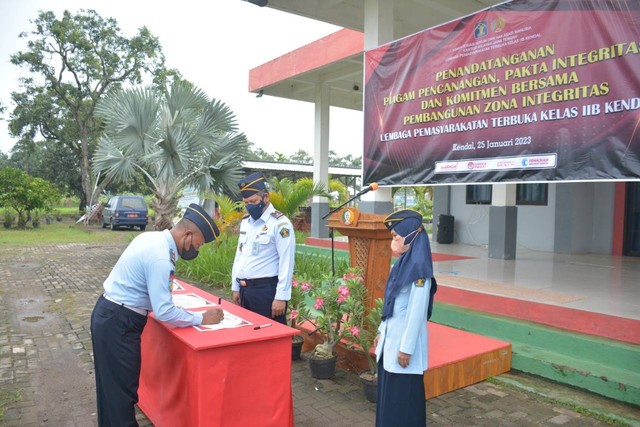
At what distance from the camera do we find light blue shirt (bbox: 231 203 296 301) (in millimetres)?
3828

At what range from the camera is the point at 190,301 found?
364 cm

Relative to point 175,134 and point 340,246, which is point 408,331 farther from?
point 175,134

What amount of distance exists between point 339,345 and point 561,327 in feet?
6.54

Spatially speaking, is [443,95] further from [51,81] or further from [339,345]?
[51,81]

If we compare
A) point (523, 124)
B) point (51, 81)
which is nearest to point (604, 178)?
point (523, 124)

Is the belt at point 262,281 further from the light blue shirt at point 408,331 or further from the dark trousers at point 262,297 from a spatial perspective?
the light blue shirt at point 408,331

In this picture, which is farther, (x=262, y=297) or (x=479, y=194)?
(x=479, y=194)

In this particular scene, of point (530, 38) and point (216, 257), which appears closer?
point (530, 38)

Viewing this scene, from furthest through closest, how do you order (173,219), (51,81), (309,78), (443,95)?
(51,81) < (309,78) < (173,219) < (443,95)

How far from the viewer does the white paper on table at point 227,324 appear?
9.34 feet

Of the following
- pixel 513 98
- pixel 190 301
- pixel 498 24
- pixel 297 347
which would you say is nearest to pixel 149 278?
pixel 190 301

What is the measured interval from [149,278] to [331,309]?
5.59 feet

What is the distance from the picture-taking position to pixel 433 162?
19.8ft

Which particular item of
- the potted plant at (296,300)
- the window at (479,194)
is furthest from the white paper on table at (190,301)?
the window at (479,194)
